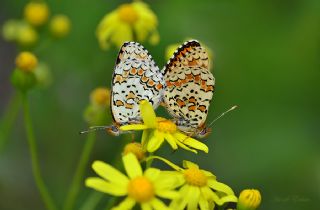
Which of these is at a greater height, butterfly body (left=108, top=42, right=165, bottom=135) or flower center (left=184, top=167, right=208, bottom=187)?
butterfly body (left=108, top=42, right=165, bottom=135)

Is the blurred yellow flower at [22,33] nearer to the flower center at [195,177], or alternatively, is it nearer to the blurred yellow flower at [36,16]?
the blurred yellow flower at [36,16]

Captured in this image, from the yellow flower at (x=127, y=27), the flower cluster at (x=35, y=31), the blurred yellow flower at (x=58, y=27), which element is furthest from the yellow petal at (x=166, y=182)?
the blurred yellow flower at (x=58, y=27)

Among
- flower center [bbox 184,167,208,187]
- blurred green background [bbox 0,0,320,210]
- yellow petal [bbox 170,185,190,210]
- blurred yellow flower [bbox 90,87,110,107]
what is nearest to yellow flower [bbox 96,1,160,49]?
blurred yellow flower [bbox 90,87,110,107]

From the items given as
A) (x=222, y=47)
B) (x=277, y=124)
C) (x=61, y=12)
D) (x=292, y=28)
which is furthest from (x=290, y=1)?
(x=61, y=12)

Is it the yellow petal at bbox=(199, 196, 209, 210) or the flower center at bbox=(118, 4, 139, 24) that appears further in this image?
the flower center at bbox=(118, 4, 139, 24)

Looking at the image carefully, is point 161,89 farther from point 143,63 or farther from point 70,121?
point 70,121

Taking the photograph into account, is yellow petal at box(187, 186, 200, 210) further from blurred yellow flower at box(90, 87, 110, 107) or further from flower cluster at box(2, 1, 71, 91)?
flower cluster at box(2, 1, 71, 91)

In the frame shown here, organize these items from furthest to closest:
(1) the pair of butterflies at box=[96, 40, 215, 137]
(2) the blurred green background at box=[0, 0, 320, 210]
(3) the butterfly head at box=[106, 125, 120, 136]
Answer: (2) the blurred green background at box=[0, 0, 320, 210] → (1) the pair of butterflies at box=[96, 40, 215, 137] → (3) the butterfly head at box=[106, 125, 120, 136]
